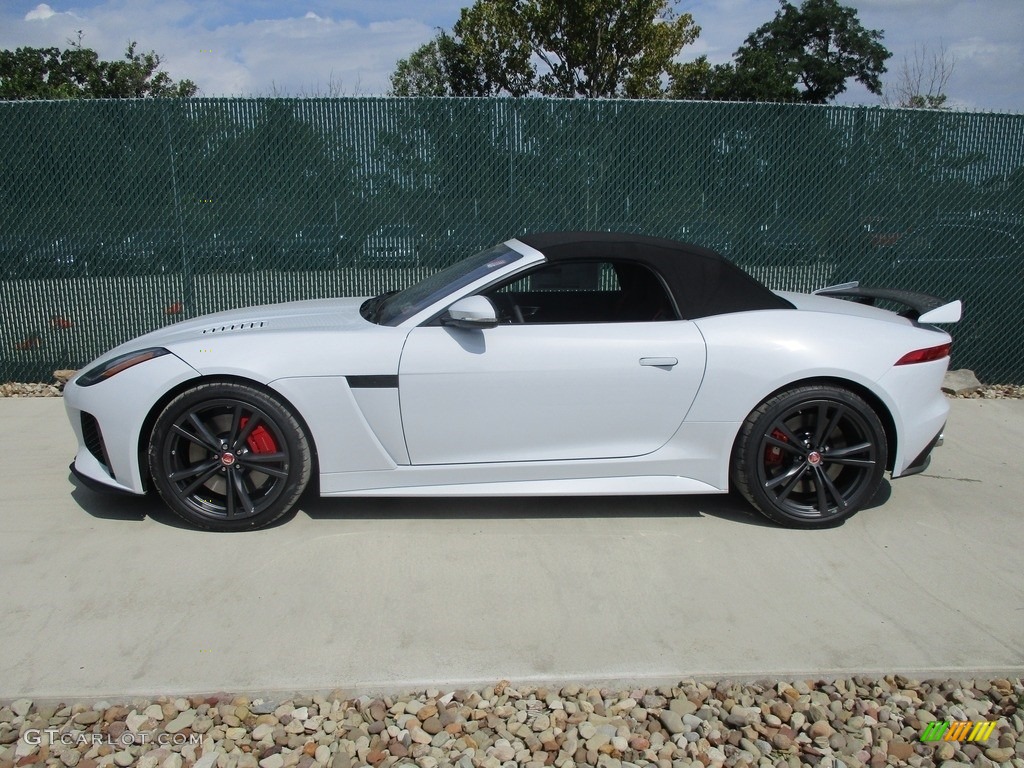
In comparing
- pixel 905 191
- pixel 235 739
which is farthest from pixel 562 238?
pixel 905 191

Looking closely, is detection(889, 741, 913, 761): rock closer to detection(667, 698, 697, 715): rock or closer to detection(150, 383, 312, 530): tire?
detection(667, 698, 697, 715): rock

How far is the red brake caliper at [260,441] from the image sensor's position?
4.01 metres

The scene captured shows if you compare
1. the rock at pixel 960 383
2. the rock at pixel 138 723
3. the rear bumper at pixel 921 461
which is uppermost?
the rear bumper at pixel 921 461

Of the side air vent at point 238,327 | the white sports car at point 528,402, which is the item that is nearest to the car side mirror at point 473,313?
the white sports car at point 528,402

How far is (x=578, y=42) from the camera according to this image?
22.0 metres

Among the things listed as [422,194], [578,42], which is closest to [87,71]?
[578,42]

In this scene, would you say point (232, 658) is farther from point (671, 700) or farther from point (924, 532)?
point (924, 532)

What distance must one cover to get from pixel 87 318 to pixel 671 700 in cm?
589

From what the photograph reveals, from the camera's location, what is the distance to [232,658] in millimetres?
3082

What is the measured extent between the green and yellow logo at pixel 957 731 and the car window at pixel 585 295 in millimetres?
2063

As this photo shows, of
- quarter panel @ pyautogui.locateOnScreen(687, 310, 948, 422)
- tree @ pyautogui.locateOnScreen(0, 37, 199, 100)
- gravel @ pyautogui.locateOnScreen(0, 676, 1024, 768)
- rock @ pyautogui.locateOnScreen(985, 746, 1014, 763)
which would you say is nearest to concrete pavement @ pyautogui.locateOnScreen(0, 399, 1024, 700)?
gravel @ pyautogui.locateOnScreen(0, 676, 1024, 768)

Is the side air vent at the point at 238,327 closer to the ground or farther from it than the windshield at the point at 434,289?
closer to the ground

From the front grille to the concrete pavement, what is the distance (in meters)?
0.33

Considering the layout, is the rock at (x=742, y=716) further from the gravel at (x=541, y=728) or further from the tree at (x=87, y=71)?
the tree at (x=87, y=71)
